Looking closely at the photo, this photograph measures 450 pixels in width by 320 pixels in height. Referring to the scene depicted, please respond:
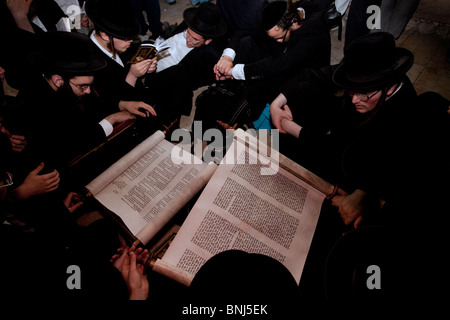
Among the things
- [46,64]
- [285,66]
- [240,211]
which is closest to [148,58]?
[46,64]

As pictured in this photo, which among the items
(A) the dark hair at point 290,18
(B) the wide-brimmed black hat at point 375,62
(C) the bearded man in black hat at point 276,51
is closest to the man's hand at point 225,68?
(C) the bearded man in black hat at point 276,51

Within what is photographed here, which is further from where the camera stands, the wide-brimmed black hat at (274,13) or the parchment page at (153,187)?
the wide-brimmed black hat at (274,13)

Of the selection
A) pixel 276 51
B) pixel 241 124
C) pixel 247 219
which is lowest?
pixel 241 124

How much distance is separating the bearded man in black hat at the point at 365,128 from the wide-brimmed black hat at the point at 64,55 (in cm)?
164

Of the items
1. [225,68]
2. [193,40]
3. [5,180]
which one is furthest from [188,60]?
[5,180]

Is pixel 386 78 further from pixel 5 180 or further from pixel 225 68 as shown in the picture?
pixel 5 180

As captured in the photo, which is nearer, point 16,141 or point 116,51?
point 16,141

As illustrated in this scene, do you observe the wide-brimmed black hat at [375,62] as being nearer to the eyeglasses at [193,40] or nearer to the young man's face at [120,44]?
the eyeglasses at [193,40]

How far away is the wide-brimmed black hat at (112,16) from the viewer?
204cm

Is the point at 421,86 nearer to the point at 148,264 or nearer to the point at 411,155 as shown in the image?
the point at 411,155

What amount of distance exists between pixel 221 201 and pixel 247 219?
0.17 meters

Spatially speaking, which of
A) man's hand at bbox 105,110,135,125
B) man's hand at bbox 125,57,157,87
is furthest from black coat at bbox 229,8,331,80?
man's hand at bbox 105,110,135,125

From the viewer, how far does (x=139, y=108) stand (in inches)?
85.5

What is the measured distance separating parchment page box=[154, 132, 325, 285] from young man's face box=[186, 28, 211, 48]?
1935 mm
